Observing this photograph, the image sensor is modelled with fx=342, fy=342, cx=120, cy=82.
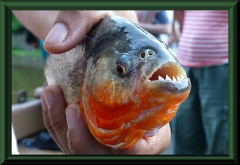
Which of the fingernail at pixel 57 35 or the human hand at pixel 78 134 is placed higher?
the fingernail at pixel 57 35

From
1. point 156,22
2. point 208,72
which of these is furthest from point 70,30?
point 156,22

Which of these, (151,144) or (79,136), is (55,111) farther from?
(151,144)

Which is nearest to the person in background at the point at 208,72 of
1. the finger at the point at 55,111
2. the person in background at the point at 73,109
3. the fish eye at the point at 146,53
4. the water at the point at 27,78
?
the person in background at the point at 73,109

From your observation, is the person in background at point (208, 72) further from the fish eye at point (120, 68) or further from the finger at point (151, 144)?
the fish eye at point (120, 68)

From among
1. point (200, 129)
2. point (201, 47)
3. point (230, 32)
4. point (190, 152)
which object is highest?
point (201, 47)

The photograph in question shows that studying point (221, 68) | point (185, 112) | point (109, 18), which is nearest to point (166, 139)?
point (109, 18)
